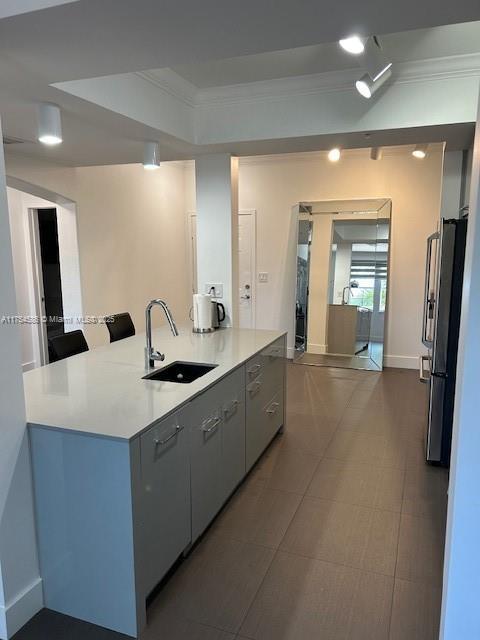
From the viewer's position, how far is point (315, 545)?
2426 millimetres

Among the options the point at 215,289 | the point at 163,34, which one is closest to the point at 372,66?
the point at 163,34

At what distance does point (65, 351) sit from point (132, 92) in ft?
5.88

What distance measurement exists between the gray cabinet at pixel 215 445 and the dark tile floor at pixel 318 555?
16 centimetres

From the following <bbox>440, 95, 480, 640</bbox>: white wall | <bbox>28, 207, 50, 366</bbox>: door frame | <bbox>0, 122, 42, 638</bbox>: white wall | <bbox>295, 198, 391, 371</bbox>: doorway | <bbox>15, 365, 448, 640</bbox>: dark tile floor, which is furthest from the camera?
<bbox>295, 198, 391, 371</bbox>: doorway

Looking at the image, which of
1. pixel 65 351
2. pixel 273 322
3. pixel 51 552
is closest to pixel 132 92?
pixel 65 351

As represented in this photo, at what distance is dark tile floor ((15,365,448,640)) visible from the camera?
1.90 metres

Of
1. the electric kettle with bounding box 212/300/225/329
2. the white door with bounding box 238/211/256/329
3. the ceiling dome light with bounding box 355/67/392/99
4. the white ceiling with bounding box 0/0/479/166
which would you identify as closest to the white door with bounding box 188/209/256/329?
the white door with bounding box 238/211/256/329

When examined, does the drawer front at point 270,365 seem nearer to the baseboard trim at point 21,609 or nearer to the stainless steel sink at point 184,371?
the stainless steel sink at point 184,371

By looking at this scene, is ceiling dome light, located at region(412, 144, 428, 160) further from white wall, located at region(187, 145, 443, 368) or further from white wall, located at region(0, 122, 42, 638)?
white wall, located at region(0, 122, 42, 638)

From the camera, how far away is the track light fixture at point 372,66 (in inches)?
98.3

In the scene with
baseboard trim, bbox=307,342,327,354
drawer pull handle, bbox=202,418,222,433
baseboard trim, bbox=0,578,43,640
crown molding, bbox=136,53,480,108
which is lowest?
baseboard trim, bbox=0,578,43,640

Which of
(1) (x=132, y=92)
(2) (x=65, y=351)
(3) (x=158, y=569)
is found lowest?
(3) (x=158, y=569)

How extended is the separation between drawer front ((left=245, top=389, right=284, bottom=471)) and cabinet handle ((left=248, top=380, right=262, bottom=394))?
0.35 feet

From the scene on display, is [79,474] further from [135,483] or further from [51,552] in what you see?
[51,552]
